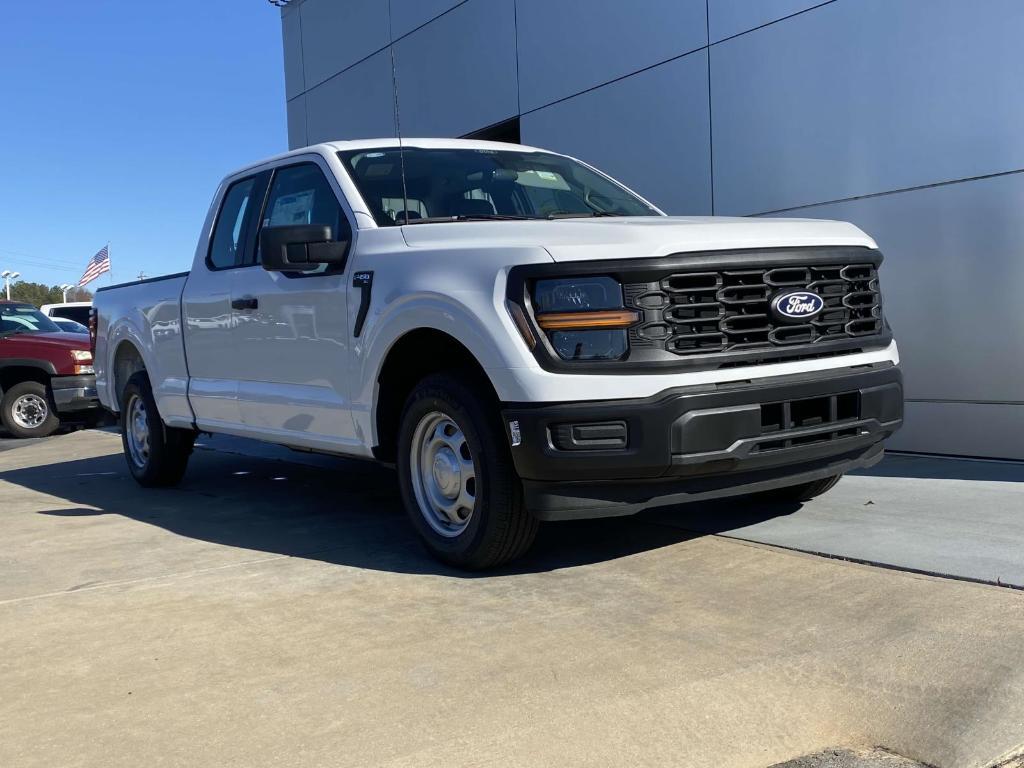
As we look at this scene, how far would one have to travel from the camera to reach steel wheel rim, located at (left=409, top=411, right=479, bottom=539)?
457 centimetres

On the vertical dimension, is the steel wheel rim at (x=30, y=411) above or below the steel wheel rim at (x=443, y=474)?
below

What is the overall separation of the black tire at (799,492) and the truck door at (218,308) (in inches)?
121

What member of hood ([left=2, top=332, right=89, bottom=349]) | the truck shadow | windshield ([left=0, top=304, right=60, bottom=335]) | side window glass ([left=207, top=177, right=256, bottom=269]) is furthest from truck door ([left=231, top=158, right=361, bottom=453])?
windshield ([left=0, top=304, right=60, bottom=335])

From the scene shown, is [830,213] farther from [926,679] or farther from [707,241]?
[926,679]

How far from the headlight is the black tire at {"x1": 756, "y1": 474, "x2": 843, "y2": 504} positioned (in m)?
1.86

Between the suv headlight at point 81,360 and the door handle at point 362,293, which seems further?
the suv headlight at point 81,360

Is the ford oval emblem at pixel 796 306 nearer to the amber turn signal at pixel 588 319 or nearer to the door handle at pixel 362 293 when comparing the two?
the amber turn signal at pixel 588 319

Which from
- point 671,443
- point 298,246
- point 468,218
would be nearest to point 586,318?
point 671,443

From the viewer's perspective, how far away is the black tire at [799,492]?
216 inches

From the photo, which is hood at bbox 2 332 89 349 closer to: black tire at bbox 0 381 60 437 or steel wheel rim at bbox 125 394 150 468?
black tire at bbox 0 381 60 437

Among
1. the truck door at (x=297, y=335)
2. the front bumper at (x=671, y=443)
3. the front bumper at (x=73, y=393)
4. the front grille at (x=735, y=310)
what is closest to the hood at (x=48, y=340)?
the front bumper at (x=73, y=393)

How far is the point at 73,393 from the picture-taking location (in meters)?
12.8

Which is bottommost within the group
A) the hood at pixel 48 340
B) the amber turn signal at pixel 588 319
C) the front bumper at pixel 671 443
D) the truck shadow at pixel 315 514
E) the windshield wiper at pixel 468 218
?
the truck shadow at pixel 315 514

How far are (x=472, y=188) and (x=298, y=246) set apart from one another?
3.27ft
